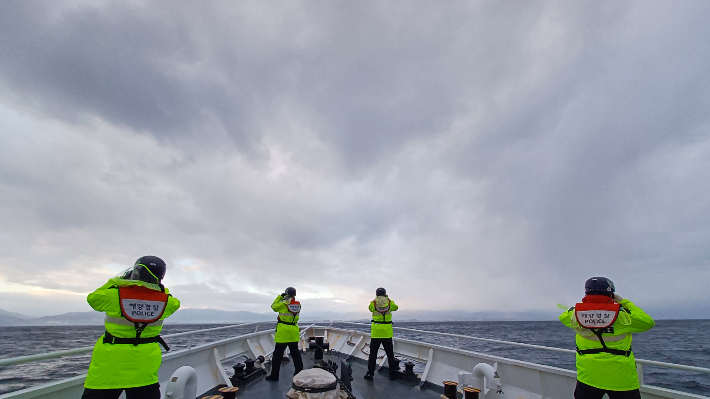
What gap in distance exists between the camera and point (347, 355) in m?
9.78

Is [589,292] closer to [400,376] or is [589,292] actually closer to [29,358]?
[400,376]

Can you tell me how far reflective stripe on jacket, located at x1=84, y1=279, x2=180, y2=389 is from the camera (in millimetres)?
2604

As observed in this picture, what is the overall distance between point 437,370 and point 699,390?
13.9 metres

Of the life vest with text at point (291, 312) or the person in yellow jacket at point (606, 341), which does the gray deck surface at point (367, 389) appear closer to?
the life vest with text at point (291, 312)

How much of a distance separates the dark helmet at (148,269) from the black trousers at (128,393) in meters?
0.91

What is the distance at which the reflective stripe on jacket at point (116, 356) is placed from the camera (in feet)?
8.54

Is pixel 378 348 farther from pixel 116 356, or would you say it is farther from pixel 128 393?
pixel 116 356

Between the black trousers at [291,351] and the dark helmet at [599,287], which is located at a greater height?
the dark helmet at [599,287]

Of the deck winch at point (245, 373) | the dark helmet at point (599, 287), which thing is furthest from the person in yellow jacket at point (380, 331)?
the dark helmet at point (599, 287)

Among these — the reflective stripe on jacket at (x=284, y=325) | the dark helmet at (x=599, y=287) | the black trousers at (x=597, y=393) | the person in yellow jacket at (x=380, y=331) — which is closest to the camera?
the black trousers at (x=597, y=393)

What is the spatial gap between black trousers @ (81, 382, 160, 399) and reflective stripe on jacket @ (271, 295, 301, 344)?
135 inches

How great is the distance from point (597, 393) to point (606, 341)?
0.52 m

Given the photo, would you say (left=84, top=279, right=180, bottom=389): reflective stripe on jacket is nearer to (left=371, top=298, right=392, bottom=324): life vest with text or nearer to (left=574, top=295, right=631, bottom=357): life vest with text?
(left=574, top=295, right=631, bottom=357): life vest with text

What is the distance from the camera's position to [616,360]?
10.0 feet
